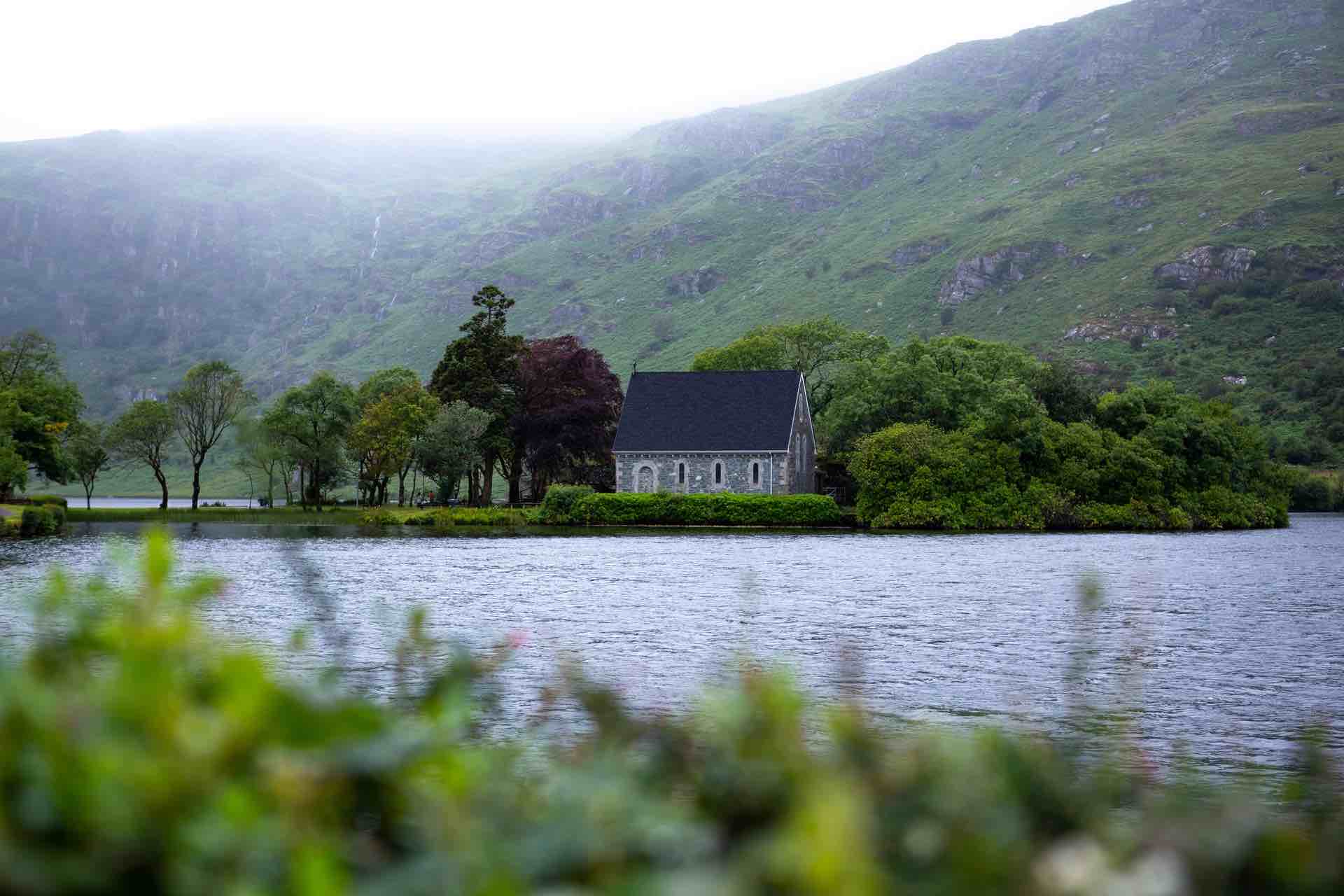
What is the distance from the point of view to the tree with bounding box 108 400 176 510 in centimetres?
9394

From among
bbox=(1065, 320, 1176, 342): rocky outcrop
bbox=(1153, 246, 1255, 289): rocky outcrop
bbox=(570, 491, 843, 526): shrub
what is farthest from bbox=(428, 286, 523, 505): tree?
bbox=(1153, 246, 1255, 289): rocky outcrop

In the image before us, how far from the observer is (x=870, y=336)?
3812 inches

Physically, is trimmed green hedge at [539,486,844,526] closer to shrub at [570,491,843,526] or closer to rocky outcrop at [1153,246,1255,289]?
shrub at [570,491,843,526]

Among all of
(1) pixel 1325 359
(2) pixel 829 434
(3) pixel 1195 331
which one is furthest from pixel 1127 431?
(3) pixel 1195 331

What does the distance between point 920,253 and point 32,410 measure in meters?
149

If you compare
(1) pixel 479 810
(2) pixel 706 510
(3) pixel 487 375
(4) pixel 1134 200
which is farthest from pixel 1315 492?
Answer: (1) pixel 479 810

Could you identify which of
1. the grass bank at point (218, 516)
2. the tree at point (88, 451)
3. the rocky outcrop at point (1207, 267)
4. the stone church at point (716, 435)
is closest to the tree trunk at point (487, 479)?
the grass bank at point (218, 516)

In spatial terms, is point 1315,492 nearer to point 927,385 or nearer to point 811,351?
point 927,385

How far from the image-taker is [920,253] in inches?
7805

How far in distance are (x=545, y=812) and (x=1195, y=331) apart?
15529 cm

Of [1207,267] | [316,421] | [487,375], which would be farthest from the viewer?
[1207,267]

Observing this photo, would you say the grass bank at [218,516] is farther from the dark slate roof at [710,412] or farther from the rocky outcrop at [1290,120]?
the rocky outcrop at [1290,120]

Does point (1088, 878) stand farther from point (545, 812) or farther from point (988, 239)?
point (988, 239)

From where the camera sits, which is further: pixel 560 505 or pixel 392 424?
pixel 392 424
